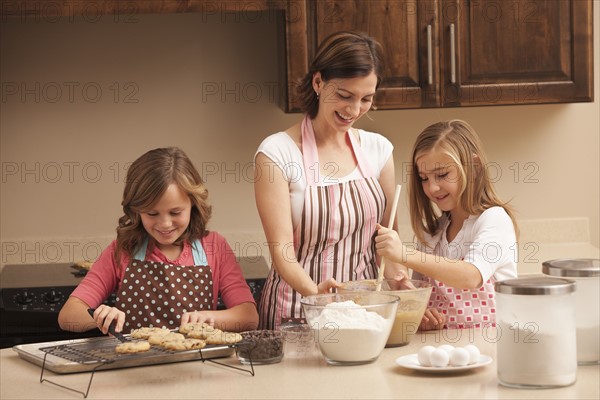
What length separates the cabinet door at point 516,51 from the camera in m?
2.96

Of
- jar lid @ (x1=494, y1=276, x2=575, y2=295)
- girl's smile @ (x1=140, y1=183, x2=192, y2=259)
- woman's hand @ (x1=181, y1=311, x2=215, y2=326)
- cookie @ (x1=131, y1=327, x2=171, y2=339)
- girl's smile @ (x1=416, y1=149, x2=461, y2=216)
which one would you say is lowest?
woman's hand @ (x1=181, y1=311, x2=215, y2=326)

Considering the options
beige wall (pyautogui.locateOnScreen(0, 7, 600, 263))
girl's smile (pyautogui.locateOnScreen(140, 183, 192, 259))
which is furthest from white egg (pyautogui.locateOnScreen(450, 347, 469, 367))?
beige wall (pyautogui.locateOnScreen(0, 7, 600, 263))

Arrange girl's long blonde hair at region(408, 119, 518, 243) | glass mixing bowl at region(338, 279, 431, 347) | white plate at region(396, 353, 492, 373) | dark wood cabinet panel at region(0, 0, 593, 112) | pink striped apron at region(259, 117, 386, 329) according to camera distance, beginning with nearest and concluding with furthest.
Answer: white plate at region(396, 353, 492, 373), glass mixing bowl at region(338, 279, 431, 347), girl's long blonde hair at region(408, 119, 518, 243), pink striped apron at region(259, 117, 386, 329), dark wood cabinet panel at region(0, 0, 593, 112)

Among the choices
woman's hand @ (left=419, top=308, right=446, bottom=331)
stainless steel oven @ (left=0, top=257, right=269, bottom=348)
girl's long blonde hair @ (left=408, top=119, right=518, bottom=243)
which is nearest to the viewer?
woman's hand @ (left=419, top=308, right=446, bottom=331)

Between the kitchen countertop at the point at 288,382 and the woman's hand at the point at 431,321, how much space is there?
20cm

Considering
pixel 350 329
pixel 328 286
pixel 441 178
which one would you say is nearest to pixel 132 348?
pixel 350 329

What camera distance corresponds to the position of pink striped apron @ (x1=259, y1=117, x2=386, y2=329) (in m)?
2.16

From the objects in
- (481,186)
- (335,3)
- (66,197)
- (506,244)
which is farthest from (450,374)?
(66,197)

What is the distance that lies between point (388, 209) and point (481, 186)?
28cm

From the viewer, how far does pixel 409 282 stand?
186cm

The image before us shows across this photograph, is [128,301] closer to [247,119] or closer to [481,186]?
[481,186]

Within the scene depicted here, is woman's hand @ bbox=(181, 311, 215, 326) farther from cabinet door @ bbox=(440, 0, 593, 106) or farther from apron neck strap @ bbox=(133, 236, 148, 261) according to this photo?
cabinet door @ bbox=(440, 0, 593, 106)

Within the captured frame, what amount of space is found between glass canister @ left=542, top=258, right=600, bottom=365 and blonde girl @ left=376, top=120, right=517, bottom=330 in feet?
1.19

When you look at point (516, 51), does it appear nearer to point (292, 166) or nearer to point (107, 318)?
point (292, 166)
